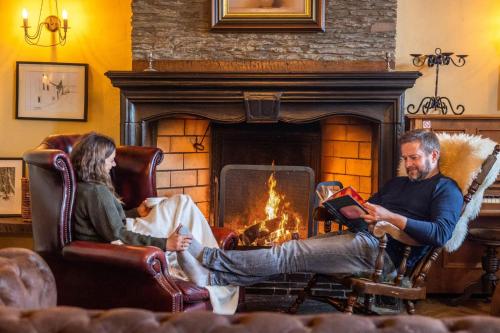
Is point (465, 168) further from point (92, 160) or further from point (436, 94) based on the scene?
point (92, 160)

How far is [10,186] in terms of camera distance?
504 cm

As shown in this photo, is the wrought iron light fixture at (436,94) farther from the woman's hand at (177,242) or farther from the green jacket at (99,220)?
the green jacket at (99,220)

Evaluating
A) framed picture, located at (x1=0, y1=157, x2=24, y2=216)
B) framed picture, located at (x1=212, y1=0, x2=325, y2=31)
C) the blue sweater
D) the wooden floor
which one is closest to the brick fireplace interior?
framed picture, located at (x1=212, y1=0, x2=325, y2=31)

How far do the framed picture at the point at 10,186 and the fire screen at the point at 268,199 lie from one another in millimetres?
1536

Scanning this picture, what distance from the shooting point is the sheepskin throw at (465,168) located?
348cm

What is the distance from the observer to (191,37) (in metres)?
4.68

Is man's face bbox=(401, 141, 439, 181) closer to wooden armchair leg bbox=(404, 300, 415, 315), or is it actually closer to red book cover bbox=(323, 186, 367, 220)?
red book cover bbox=(323, 186, 367, 220)

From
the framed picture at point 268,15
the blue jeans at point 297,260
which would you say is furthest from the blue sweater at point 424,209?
the framed picture at point 268,15

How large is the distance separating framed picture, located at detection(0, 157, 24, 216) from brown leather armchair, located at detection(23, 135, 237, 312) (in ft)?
5.81

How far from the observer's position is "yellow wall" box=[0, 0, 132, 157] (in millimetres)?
5020

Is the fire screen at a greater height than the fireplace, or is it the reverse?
the fireplace

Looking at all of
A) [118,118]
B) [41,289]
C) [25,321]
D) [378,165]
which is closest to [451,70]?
[378,165]

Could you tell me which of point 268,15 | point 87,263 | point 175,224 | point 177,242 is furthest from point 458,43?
point 87,263

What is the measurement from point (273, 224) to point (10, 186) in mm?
1983
